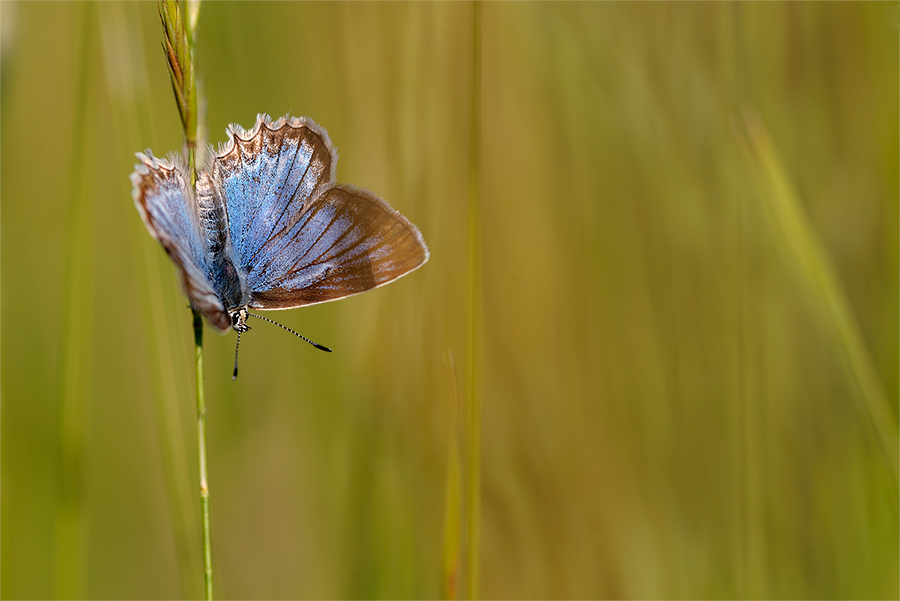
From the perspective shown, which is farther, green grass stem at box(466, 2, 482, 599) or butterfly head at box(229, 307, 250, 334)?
butterfly head at box(229, 307, 250, 334)

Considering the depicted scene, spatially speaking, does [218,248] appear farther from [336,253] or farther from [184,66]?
[184,66]

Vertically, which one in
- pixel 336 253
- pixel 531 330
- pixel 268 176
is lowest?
pixel 531 330

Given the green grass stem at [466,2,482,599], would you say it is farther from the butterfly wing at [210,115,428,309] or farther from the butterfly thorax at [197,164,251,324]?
the butterfly thorax at [197,164,251,324]

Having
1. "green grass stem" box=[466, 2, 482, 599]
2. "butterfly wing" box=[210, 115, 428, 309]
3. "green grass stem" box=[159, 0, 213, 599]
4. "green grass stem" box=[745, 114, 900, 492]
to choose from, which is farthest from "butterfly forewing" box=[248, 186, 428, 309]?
"green grass stem" box=[745, 114, 900, 492]

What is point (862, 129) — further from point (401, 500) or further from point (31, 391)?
point (31, 391)

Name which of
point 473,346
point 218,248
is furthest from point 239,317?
point 473,346

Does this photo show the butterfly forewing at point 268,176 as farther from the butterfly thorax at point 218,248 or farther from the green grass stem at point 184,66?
the green grass stem at point 184,66

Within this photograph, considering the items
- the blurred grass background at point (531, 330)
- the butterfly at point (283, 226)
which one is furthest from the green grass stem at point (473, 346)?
the blurred grass background at point (531, 330)

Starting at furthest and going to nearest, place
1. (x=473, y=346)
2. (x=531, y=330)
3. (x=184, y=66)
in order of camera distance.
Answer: (x=531, y=330) → (x=473, y=346) → (x=184, y=66)
